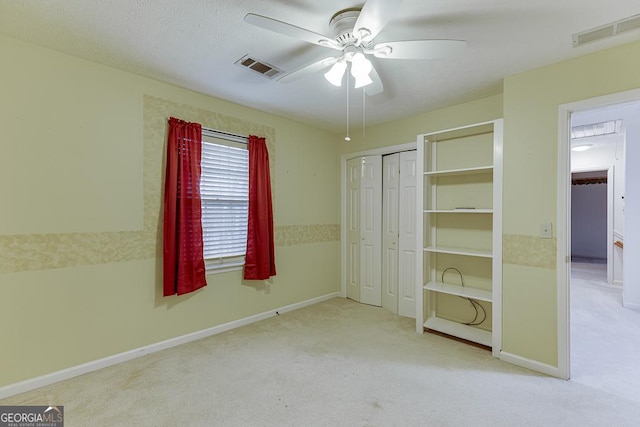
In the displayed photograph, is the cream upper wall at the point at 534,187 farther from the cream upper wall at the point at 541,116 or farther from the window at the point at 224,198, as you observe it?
the window at the point at 224,198

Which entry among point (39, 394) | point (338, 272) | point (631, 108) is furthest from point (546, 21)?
point (39, 394)

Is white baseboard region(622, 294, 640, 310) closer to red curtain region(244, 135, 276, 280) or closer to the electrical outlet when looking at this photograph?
the electrical outlet

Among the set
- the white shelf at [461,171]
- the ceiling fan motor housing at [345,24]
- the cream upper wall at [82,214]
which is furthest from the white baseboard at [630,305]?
the cream upper wall at [82,214]

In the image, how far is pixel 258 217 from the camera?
3.42m

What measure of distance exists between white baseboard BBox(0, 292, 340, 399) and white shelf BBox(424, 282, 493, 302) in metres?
1.87

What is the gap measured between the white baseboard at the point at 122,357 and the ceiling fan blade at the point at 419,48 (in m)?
3.04

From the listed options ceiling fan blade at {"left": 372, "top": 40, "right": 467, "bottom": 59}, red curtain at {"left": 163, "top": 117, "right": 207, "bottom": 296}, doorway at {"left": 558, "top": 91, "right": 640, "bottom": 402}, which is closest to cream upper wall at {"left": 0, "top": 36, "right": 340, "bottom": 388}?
red curtain at {"left": 163, "top": 117, "right": 207, "bottom": 296}

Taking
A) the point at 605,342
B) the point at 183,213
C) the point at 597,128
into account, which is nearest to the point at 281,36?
the point at 183,213

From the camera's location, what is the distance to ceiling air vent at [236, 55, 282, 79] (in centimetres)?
236

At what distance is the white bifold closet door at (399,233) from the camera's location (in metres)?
3.70

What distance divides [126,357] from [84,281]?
2.53ft

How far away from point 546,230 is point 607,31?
145 cm

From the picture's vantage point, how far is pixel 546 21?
1.86 metres

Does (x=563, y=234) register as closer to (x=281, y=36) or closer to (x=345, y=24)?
(x=345, y=24)
